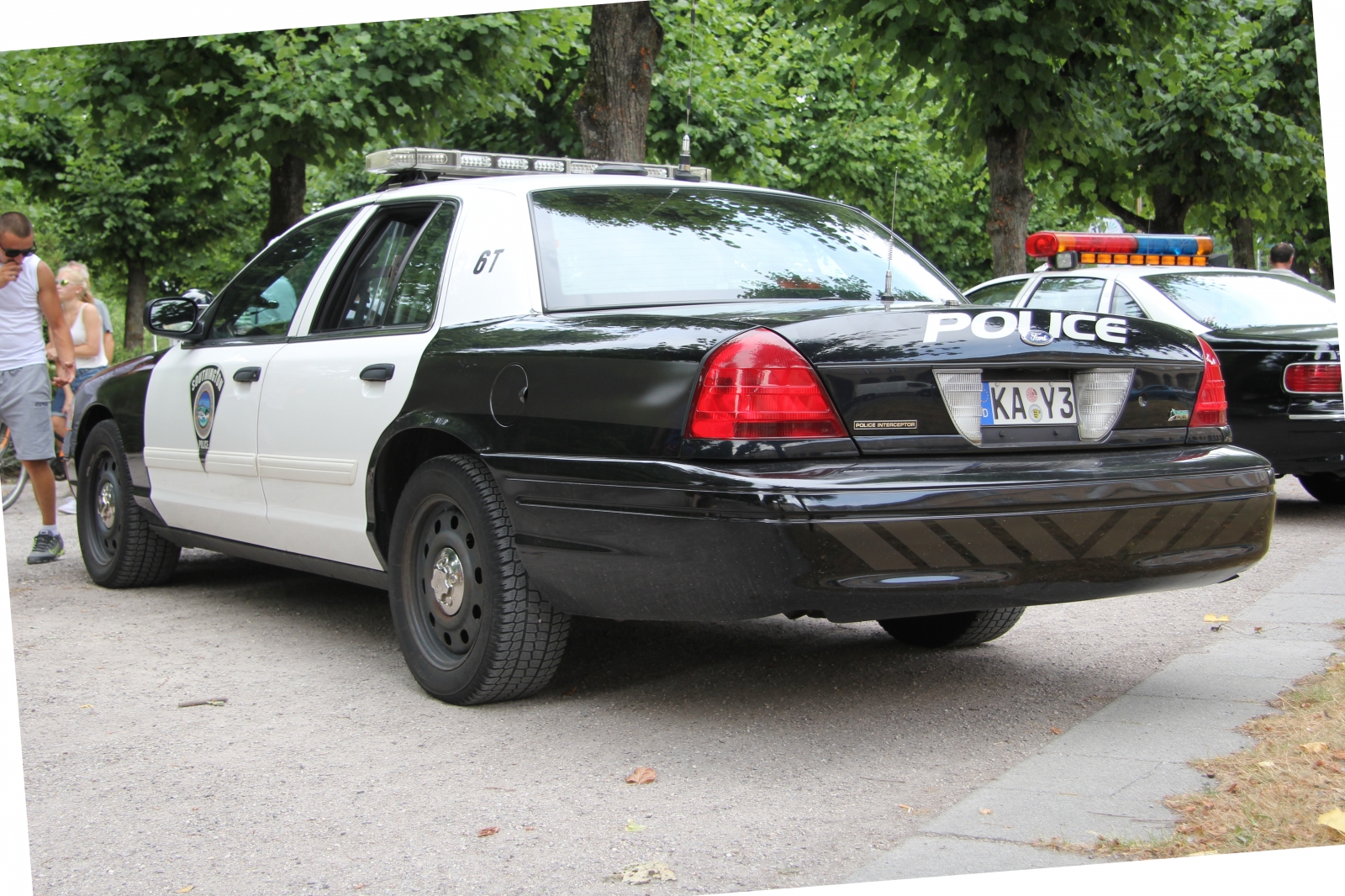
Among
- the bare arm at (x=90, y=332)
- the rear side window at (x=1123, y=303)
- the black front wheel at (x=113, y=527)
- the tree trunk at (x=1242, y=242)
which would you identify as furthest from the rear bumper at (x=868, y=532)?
the tree trunk at (x=1242, y=242)

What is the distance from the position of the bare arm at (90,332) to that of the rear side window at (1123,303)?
Answer: 7850 millimetres

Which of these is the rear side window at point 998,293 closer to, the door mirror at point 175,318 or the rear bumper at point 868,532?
the door mirror at point 175,318

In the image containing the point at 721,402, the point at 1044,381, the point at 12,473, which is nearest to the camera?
the point at 721,402

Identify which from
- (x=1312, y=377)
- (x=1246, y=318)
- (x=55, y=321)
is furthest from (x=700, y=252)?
(x=1246, y=318)

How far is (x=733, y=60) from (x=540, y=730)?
1665 centimetres

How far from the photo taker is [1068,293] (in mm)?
8797

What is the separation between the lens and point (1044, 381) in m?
3.57

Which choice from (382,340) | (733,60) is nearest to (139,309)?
(733,60)

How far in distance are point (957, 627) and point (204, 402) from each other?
10.2 feet

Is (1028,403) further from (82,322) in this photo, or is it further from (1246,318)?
(82,322)

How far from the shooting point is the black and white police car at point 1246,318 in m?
7.72

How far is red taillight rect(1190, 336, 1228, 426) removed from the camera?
3.91 metres

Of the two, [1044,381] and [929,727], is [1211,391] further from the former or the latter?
[929,727]

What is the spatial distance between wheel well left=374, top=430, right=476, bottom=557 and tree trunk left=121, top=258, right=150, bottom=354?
24706 millimetres
